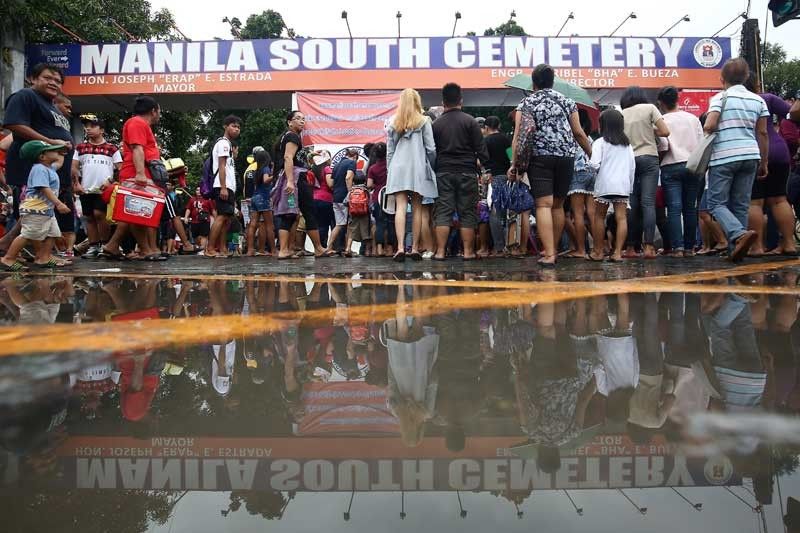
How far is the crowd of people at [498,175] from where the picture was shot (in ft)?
16.8

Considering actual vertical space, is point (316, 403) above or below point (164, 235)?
below

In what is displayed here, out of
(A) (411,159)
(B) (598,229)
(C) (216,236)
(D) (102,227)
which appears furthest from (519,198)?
(D) (102,227)

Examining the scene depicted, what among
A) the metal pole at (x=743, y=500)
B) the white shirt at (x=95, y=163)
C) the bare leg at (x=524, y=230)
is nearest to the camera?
the metal pole at (x=743, y=500)

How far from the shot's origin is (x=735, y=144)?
16.5ft

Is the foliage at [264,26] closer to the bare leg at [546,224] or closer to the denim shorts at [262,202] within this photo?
the denim shorts at [262,202]

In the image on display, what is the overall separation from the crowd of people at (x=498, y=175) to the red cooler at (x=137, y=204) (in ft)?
A: 0.18

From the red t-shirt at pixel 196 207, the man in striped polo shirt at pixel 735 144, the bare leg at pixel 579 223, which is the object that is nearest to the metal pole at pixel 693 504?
the man in striped polo shirt at pixel 735 144

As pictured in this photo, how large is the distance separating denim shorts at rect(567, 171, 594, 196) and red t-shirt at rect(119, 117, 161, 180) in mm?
4258

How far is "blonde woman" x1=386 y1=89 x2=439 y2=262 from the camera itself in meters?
5.76

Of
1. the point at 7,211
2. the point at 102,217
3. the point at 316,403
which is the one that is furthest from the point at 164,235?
the point at 316,403

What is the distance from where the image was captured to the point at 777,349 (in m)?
1.84

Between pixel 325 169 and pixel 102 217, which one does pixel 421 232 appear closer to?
pixel 325 169

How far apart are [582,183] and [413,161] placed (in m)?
1.73

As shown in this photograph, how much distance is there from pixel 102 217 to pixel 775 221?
295 inches
